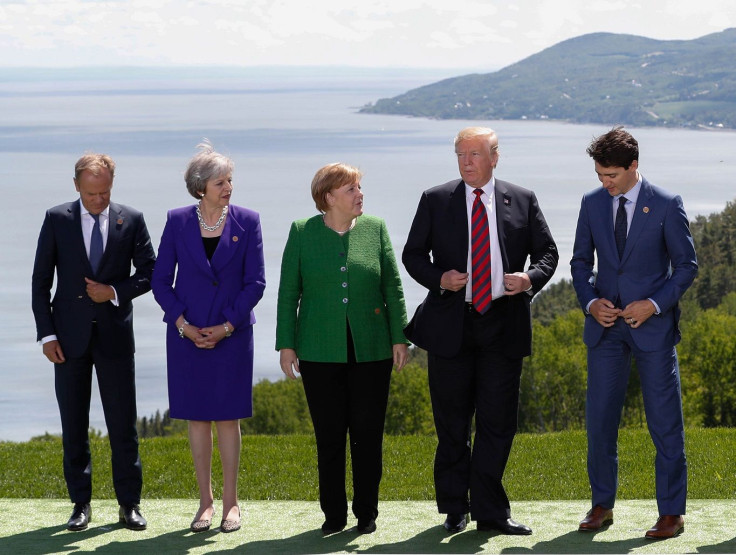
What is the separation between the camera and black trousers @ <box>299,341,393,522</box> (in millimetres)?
5934

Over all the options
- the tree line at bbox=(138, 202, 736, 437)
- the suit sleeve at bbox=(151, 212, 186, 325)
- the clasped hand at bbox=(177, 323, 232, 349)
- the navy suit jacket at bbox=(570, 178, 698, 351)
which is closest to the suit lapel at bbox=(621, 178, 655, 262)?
the navy suit jacket at bbox=(570, 178, 698, 351)

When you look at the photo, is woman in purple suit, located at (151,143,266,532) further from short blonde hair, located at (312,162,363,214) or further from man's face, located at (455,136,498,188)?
man's face, located at (455,136,498,188)

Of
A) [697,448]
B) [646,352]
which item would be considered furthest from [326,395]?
[697,448]

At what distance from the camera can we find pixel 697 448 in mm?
9891

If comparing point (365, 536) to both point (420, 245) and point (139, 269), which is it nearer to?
point (420, 245)

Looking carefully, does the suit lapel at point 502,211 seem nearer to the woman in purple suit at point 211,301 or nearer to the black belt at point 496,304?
the black belt at point 496,304

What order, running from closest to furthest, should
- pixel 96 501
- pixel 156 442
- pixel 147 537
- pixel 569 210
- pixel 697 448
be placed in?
pixel 147 537 < pixel 96 501 < pixel 697 448 < pixel 156 442 < pixel 569 210

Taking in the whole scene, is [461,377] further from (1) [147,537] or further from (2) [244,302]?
(1) [147,537]

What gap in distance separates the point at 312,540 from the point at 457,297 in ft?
5.14

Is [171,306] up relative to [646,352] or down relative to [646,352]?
up

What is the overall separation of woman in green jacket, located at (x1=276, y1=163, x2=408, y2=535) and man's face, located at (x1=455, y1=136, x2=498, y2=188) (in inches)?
21.6

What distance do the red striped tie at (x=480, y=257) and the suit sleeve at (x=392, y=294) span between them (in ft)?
1.41

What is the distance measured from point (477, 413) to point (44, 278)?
252 cm

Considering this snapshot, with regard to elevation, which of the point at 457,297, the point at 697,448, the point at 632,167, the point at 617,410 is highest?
the point at 632,167
